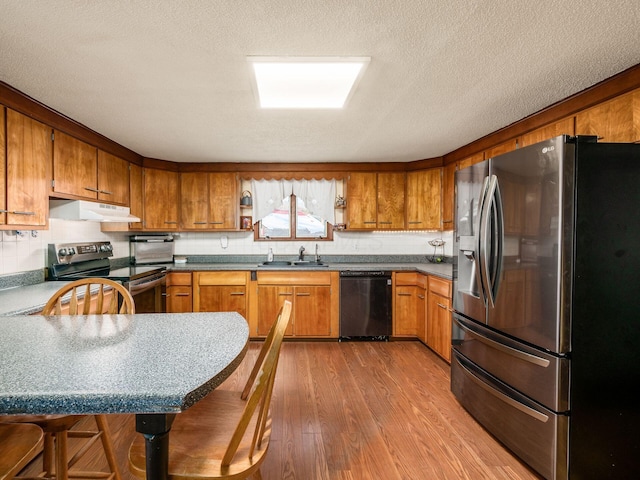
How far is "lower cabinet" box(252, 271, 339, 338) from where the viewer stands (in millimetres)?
3850

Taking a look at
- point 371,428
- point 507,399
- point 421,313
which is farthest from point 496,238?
point 421,313

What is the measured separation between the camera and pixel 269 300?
3.87 meters

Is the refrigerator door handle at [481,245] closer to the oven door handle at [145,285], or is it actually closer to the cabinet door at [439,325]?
the cabinet door at [439,325]

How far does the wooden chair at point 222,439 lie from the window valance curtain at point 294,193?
312 cm

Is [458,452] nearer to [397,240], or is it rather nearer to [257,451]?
[257,451]

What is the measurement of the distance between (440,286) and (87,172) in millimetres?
3391

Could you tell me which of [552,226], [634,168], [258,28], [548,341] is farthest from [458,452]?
[258,28]

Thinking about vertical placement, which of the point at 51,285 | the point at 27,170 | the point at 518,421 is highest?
the point at 27,170

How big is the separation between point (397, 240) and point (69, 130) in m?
3.62

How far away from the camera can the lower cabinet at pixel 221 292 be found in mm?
3865

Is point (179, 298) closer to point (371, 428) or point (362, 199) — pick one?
point (362, 199)

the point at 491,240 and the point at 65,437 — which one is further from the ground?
the point at 491,240

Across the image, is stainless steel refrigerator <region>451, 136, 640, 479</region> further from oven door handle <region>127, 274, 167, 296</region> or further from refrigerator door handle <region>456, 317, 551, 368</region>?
oven door handle <region>127, 274, 167, 296</region>

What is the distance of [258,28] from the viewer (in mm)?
1469
